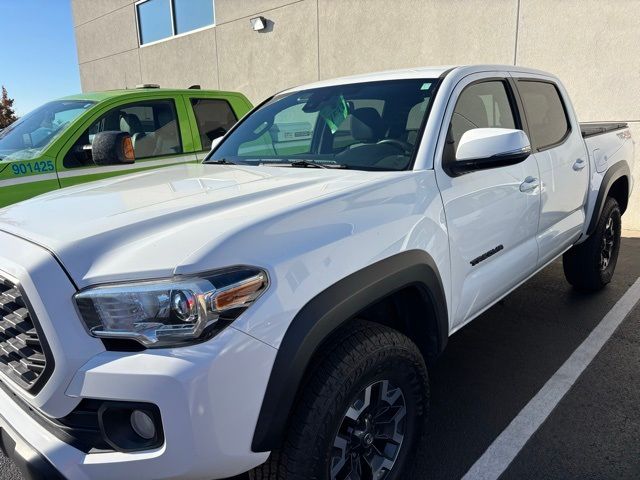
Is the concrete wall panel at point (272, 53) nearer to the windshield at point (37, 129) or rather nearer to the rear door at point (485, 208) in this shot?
the windshield at point (37, 129)

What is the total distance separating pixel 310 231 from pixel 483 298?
53.4 inches

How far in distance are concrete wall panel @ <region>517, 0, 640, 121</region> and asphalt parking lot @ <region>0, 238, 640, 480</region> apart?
10.3 feet

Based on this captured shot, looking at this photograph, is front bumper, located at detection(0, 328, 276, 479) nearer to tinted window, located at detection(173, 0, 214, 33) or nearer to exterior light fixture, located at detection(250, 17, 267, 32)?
exterior light fixture, located at detection(250, 17, 267, 32)

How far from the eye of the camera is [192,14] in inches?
475

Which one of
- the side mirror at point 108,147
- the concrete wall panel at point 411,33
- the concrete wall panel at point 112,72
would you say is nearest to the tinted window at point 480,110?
the side mirror at point 108,147

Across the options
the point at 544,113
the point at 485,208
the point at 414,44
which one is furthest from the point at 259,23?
the point at 485,208

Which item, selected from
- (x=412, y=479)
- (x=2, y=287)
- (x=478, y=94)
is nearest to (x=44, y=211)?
(x=2, y=287)

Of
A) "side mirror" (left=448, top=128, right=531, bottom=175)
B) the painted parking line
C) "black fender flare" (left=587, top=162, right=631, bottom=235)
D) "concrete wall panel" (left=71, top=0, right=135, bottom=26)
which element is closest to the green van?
"side mirror" (left=448, top=128, right=531, bottom=175)

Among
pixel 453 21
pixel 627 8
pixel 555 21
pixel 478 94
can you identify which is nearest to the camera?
pixel 478 94

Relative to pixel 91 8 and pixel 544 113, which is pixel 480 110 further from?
pixel 91 8

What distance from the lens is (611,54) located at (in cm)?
629

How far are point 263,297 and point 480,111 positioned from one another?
2.07 m

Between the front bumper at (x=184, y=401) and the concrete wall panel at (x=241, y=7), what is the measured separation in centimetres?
926

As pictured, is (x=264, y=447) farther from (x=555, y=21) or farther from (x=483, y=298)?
(x=555, y=21)
